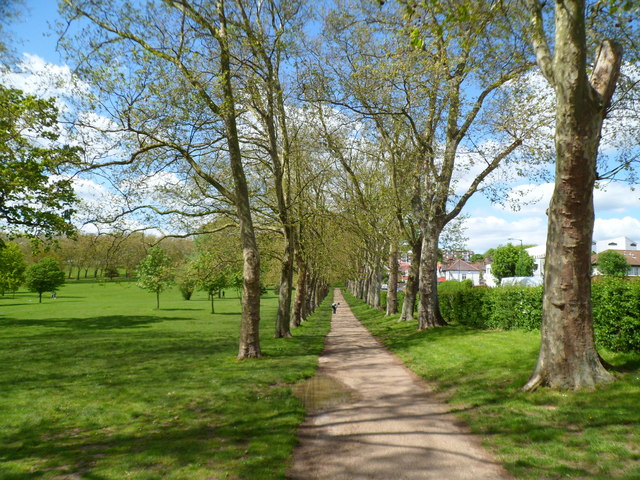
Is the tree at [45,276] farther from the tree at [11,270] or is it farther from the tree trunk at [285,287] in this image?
the tree trunk at [285,287]

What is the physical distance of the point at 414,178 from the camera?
58.2ft

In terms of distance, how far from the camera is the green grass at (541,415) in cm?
488

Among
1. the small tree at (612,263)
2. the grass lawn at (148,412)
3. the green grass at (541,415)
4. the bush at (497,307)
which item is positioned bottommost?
the grass lawn at (148,412)

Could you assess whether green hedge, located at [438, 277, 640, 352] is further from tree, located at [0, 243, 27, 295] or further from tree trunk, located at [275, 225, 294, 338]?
tree, located at [0, 243, 27, 295]

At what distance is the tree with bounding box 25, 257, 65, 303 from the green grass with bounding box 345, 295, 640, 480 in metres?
47.0

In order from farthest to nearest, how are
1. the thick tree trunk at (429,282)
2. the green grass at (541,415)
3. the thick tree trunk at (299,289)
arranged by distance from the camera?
the thick tree trunk at (299,289) < the thick tree trunk at (429,282) < the green grass at (541,415)

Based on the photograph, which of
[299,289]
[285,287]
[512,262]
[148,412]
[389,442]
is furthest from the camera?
[512,262]

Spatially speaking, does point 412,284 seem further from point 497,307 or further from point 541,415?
point 541,415

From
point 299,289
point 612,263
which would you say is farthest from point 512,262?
point 299,289

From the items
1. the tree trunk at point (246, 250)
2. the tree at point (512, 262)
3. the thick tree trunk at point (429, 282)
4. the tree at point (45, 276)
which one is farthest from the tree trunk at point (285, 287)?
the tree at point (512, 262)

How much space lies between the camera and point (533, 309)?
14.0m

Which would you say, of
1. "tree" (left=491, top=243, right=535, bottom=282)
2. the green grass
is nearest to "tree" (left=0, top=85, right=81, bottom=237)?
the green grass

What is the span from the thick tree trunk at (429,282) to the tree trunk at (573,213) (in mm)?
9223

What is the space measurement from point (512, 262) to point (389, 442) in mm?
71437
